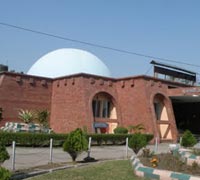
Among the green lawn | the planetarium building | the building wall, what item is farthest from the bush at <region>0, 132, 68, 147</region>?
the green lawn

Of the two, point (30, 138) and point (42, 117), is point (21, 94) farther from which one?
point (30, 138)

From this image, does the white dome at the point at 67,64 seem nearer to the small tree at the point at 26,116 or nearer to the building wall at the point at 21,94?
the building wall at the point at 21,94

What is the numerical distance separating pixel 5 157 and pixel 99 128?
24.1 meters

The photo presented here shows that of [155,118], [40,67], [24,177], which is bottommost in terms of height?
[24,177]

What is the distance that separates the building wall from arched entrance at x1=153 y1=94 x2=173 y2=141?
394 inches

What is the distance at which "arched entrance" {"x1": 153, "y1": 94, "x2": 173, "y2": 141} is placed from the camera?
3569cm

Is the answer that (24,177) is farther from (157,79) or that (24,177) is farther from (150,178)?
(157,79)

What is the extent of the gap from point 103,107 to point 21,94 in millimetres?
7405

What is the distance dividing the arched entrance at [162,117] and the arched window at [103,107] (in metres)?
3.94

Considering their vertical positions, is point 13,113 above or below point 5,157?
above

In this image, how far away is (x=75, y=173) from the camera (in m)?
11.0

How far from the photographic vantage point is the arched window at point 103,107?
3531 centimetres

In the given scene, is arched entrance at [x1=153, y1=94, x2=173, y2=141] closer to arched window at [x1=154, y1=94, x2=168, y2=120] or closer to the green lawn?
arched window at [x1=154, y1=94, x2=168, y2=120]

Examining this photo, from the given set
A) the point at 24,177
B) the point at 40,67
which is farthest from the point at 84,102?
the point at 24,177
